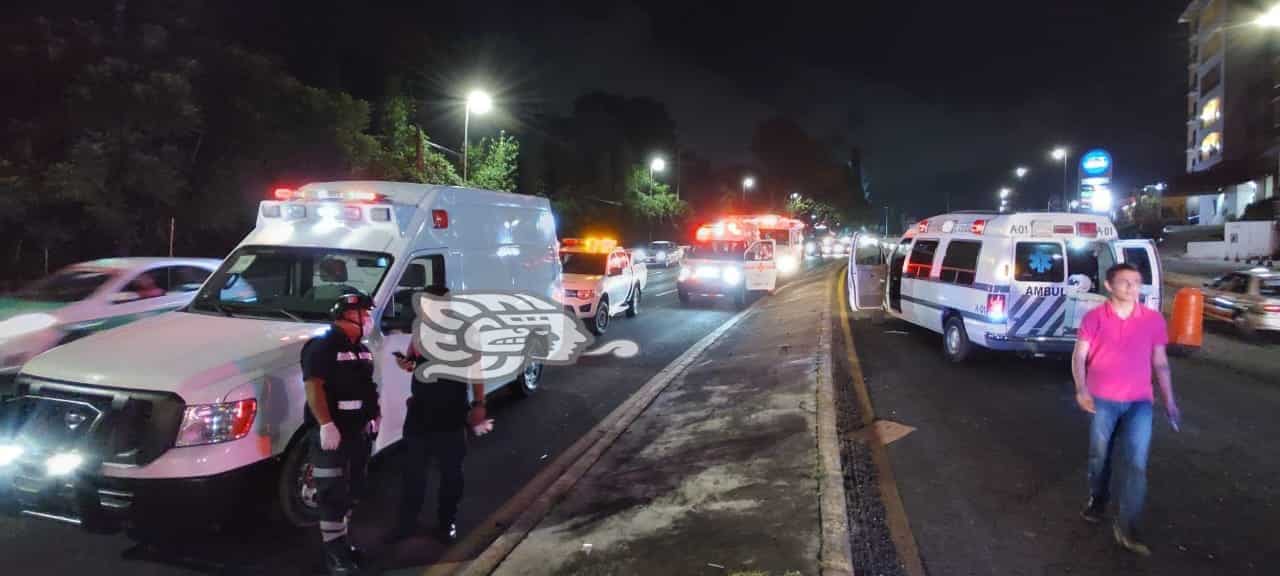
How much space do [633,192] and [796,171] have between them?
43335 millimetres

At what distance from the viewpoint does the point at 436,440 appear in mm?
4906

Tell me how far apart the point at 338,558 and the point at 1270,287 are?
1508cm

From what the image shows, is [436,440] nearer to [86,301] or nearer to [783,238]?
[86,301]

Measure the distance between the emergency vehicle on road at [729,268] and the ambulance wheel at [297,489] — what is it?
1520 cm

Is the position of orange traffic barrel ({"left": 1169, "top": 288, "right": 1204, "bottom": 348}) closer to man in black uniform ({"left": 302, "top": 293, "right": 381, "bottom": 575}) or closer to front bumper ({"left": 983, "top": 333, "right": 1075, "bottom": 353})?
front bumper ({"left": 983, "top": 333, "right": 1075, "bottom": 353})

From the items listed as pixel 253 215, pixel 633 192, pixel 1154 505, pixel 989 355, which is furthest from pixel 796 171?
pixel 1154 505

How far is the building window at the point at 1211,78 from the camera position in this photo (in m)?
63.0

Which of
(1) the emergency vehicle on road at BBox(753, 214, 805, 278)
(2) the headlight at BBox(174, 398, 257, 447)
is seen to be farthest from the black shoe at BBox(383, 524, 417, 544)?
(1) the emergency vehicle on road at BBox(753, 214, 805, 278)

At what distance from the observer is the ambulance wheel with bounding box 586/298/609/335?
47.8 feet

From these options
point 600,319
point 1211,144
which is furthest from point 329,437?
point 1211,144

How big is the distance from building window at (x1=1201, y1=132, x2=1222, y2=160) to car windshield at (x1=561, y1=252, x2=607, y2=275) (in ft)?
220

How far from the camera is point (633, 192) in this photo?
55.2 meters

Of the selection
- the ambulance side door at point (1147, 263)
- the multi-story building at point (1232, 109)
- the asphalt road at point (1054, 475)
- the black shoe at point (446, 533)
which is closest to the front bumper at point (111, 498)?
the black shoe at point (446, 533)

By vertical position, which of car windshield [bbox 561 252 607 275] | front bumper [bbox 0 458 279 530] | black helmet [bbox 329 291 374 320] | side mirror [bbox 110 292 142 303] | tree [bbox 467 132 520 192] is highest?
tree [bbox 467 132 520 192]
